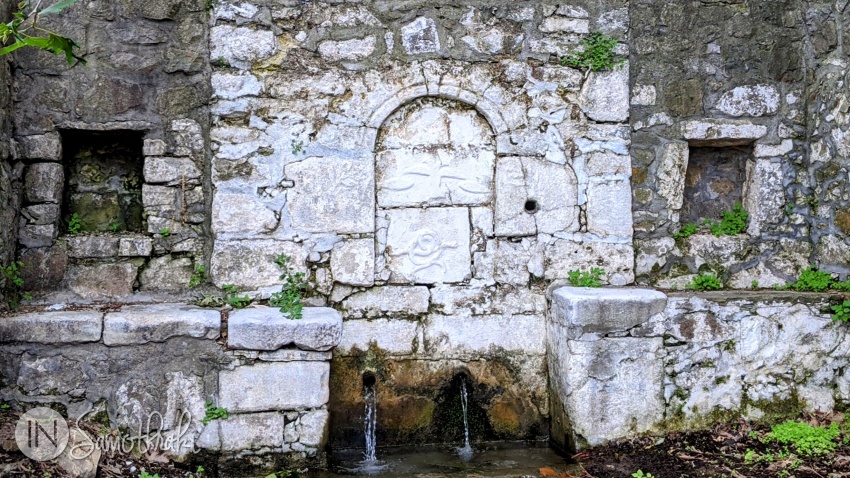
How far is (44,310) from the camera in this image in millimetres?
4117

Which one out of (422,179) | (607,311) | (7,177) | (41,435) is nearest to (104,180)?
(7,177)

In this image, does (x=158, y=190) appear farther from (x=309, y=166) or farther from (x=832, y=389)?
(x=832, y=389)

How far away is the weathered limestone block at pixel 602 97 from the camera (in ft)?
15.3

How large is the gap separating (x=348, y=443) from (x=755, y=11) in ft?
13.1

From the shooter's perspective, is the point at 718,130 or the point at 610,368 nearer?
the point at 610,368

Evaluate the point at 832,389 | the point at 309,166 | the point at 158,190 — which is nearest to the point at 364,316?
the point at 309,166

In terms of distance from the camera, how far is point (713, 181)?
16.6ft

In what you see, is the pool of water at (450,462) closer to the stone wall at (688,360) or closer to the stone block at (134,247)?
the stone wall at (688,360)

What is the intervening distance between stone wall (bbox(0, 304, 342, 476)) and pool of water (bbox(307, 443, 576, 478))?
0.37 meters

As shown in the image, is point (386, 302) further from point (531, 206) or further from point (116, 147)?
point (116, 147)

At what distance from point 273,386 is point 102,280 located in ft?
4.93

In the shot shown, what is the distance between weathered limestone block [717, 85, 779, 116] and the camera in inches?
194

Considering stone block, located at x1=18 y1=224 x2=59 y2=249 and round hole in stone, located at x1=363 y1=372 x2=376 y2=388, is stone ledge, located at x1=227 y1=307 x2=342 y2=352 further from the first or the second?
stone block, located at x1=18 y1=224 x2=59 y2=249

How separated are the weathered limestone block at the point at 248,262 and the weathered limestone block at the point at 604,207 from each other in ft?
6.25
